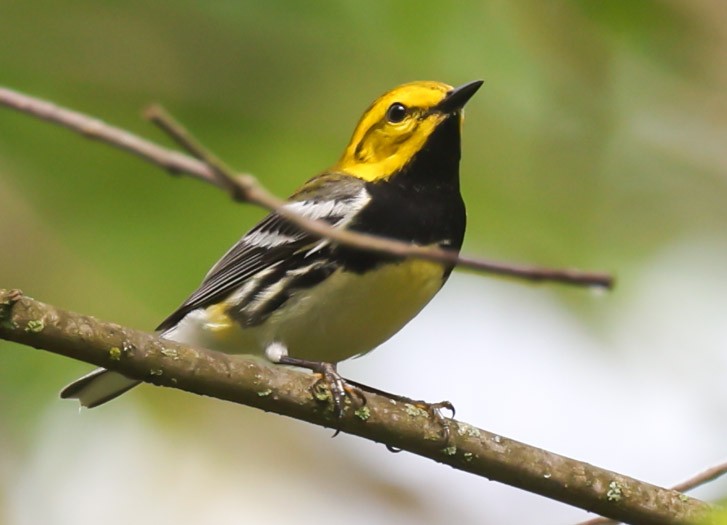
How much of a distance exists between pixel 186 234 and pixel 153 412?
1.00 metres

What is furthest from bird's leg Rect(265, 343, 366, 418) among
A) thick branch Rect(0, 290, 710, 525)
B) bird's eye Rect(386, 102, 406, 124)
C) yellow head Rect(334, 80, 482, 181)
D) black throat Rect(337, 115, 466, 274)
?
bird's eye Rect(386, 102, 406, 124)

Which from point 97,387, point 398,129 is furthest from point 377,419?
point 398,129

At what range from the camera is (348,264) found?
12.4ft

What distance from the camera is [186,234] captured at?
4.31 m

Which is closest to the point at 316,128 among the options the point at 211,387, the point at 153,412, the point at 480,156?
the point at 480,156

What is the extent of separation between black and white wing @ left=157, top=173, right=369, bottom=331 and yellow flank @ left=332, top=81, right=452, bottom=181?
12 cm

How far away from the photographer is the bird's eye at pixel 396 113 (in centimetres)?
436

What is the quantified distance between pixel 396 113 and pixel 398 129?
8 centimetres

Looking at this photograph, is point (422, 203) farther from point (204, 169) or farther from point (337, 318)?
point (204, 169)

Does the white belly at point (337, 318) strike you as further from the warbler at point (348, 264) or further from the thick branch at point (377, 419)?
the thick branch at point (377, 419)

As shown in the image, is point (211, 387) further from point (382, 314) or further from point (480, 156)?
point (480, 156)

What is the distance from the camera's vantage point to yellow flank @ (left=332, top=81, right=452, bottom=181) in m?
4.27

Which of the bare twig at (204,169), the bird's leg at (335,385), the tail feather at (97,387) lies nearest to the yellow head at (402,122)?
the bird's leg at (335,385)

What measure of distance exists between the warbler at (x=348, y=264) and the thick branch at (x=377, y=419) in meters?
0.55
